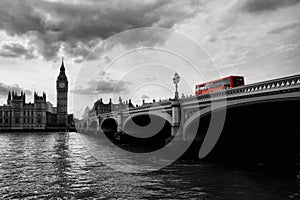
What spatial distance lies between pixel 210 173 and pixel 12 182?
1206 centimetres

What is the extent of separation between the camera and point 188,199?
11867mm

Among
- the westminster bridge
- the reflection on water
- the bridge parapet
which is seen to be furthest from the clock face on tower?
the reflection on water

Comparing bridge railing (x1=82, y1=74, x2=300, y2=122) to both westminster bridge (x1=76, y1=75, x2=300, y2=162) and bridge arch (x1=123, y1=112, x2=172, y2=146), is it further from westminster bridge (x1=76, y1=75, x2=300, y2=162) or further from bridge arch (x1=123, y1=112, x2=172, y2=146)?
bridge arch (x1=123, y1=112, x2=172, y2=146)

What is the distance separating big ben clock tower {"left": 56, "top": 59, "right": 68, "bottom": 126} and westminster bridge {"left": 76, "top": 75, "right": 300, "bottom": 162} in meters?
135

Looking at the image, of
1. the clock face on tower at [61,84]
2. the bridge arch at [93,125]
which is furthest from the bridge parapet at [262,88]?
the clock face on tower at [61,84]

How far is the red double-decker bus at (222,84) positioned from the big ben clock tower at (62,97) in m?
130

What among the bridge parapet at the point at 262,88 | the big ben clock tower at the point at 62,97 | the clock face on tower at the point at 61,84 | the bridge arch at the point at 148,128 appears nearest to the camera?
the bridge parapet at the point at 262,88

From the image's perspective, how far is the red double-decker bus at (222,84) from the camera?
30.7 metres

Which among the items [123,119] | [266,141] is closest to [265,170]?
[266,141]

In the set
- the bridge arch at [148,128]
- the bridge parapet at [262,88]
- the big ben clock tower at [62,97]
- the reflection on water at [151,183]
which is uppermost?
the big ben clock tower at [62,97]

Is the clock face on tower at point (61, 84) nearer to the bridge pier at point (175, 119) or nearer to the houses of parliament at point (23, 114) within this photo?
the houses of parliament at point (23, 114)

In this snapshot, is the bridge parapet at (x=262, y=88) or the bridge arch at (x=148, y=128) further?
the bridge arch at (x=148, y=128)

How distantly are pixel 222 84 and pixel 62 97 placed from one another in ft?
503

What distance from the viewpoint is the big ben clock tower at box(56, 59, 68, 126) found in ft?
A: 535
